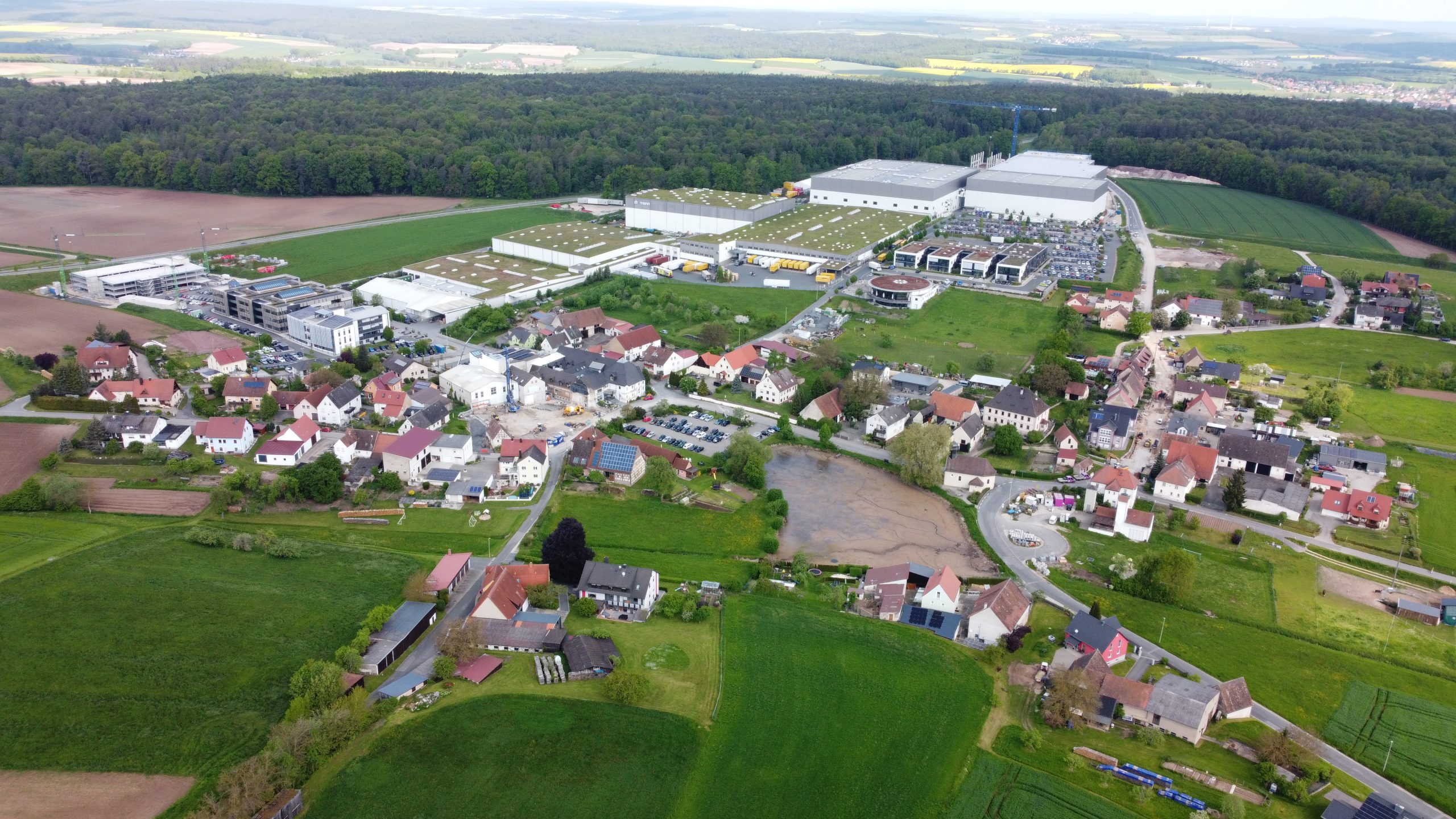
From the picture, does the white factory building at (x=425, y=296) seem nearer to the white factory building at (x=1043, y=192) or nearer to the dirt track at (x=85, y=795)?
the dirt track at (x=85, y=795)

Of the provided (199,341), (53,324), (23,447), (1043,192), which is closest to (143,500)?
(23,447)

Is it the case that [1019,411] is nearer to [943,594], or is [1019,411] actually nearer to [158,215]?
[943,594]

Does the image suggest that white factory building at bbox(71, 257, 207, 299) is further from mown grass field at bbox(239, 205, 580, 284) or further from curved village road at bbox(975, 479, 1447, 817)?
curved village road at bbox(975, 479, 1447, 817)

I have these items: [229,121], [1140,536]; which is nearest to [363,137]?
[229,121]

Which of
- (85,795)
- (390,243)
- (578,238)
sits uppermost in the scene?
(578,238)

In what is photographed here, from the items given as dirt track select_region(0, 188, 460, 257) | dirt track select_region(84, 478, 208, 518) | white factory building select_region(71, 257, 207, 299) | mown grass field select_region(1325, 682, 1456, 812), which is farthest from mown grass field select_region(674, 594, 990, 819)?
dirt track select_region(0, 188, 460, 257)
